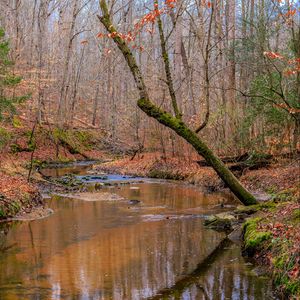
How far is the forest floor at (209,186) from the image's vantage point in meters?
7.76

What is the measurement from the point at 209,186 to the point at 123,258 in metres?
11.3

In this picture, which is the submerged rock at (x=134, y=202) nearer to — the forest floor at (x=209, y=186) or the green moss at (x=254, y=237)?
the forest floor at (x=209, y=186)

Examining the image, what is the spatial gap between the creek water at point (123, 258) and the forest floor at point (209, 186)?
503 millimetres

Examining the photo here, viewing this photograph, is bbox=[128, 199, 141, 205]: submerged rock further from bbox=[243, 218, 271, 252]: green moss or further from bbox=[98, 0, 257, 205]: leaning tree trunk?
bbox=[243, 218, 271, 252]: green moss

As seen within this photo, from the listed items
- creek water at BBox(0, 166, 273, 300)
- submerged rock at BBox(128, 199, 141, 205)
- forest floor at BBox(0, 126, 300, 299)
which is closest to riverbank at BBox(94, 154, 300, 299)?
forest floor at BBox(0, 126, 300, 299)

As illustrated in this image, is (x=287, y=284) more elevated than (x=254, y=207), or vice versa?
(x=254, y=207)

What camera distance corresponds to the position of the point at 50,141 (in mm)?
36438

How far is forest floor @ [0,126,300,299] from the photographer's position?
25.5 ft

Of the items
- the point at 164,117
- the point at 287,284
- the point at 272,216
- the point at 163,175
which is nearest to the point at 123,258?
the point at 272,216

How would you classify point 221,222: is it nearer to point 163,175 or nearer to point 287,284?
point 287,284

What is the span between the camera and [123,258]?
948 cm

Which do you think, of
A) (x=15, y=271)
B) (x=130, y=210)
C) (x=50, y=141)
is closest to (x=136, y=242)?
(x=15, y=271)

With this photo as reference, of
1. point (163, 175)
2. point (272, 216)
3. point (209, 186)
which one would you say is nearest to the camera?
point (272, 216)

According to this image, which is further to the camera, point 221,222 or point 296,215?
point 221,222
